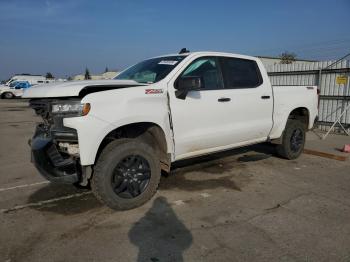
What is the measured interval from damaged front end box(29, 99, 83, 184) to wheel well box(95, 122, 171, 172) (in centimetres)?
43

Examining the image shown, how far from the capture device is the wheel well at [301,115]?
22.1 feet

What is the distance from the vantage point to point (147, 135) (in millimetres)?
4480

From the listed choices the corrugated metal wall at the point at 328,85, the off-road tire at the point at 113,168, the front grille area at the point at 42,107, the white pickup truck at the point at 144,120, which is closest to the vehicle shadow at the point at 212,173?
the white pickup truck at the point at 144,120

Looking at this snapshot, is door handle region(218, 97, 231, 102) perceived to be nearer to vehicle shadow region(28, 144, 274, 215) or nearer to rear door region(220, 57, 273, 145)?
rear door region(220, 57, 273, 145)

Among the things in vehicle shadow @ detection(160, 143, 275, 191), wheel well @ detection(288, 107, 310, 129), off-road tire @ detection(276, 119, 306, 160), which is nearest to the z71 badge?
vehicle shadow @ detection(160, 143, 275, 191)

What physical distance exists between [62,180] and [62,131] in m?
0.58

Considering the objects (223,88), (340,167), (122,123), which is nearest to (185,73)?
(223,88)

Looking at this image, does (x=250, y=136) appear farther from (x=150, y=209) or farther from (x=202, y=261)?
(x=202, y=261)

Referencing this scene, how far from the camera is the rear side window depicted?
5148mm

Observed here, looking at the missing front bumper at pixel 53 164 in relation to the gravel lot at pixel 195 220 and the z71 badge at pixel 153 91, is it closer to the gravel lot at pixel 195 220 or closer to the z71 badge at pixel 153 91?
the gravel lot at pixel 195 220

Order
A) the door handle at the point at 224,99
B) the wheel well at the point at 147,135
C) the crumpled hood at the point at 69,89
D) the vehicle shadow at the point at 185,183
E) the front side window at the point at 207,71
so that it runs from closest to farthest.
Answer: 1. the crumpled hood at the point at 69,89
2. the wheel well at the point at 147,135
3. the vehicle shadow at the point at 185,183
4. the front side window at the point at 207,71
5. the door handle at the point at 224,99

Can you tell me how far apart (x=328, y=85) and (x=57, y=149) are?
9.45 metres

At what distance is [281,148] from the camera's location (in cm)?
659

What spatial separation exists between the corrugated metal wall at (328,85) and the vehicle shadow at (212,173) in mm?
4448
